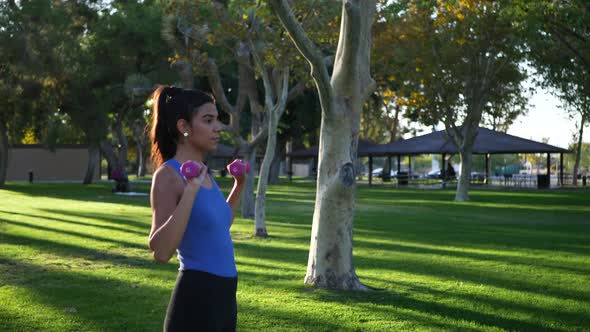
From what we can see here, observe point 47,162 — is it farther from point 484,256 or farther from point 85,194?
point 484,256

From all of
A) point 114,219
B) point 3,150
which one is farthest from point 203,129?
point 3,150

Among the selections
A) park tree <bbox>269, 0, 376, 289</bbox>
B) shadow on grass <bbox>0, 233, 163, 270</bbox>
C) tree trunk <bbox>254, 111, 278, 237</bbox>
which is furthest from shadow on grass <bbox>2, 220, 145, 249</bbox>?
park tree <bbox>269, 0, 376, 289</bbox>

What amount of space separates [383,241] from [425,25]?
54.3ft

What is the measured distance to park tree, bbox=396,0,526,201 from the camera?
27.0m

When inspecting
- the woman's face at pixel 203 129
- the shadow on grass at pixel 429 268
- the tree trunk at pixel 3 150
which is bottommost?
the shadow on grass at pixel 429 268

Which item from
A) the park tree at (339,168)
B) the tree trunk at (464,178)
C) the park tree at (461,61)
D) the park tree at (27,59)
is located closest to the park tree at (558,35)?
the park tree at (461,61)

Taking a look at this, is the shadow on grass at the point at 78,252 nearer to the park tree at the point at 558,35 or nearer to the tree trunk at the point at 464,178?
the park tree at the point at 558,35

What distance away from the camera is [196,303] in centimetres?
303

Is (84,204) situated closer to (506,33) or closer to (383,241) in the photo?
(383,241)

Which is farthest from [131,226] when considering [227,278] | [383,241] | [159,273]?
[227,278]

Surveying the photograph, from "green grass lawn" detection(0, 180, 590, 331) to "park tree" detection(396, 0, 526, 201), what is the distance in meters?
9.78

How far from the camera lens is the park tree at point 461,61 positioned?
88.7ft

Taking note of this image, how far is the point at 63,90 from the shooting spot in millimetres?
41062

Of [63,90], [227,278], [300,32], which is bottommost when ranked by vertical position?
[227,278]
